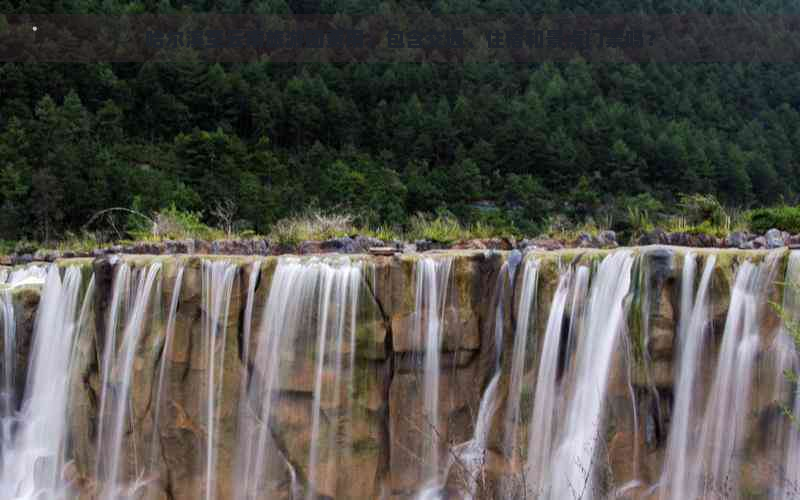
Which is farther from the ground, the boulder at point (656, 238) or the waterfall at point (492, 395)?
the boulder at point (656, 238)

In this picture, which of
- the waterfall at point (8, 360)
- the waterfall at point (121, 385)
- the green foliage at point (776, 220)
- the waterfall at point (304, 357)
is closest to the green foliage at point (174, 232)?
the waterfall at point (8, 360)

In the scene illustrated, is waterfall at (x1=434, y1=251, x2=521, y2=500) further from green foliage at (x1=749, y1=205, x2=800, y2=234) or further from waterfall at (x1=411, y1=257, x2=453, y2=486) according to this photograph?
green foliage at (x1=749, y1=205, x2=800, y2=234)

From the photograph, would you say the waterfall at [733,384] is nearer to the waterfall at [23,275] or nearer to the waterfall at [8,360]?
the waterfall at [8,360]

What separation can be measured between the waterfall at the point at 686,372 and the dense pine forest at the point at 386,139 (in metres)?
22.3

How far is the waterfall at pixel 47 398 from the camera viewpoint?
1488cm

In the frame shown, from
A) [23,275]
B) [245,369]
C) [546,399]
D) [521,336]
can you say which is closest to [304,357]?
[245,369]

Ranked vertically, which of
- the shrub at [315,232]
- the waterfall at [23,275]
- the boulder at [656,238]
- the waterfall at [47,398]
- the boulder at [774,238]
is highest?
the shrub at [315,232]

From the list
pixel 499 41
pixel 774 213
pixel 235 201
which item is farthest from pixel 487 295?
pixel 499 41

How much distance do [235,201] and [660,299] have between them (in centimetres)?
2982

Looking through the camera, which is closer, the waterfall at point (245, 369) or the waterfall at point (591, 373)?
the waterfall at point (591, 373)

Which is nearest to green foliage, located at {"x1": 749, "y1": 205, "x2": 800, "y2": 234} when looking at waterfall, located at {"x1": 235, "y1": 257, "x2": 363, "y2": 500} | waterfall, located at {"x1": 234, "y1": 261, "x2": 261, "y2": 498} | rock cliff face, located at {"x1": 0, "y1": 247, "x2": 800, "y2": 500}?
rock cliff face, located at {"x1": 0, "y1": 247, "x2": 800, "y2": 500}

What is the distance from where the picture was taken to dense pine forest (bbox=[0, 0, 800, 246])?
120ft

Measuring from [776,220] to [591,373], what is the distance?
654 cm

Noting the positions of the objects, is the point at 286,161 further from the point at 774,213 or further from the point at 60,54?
the point at 774,213
